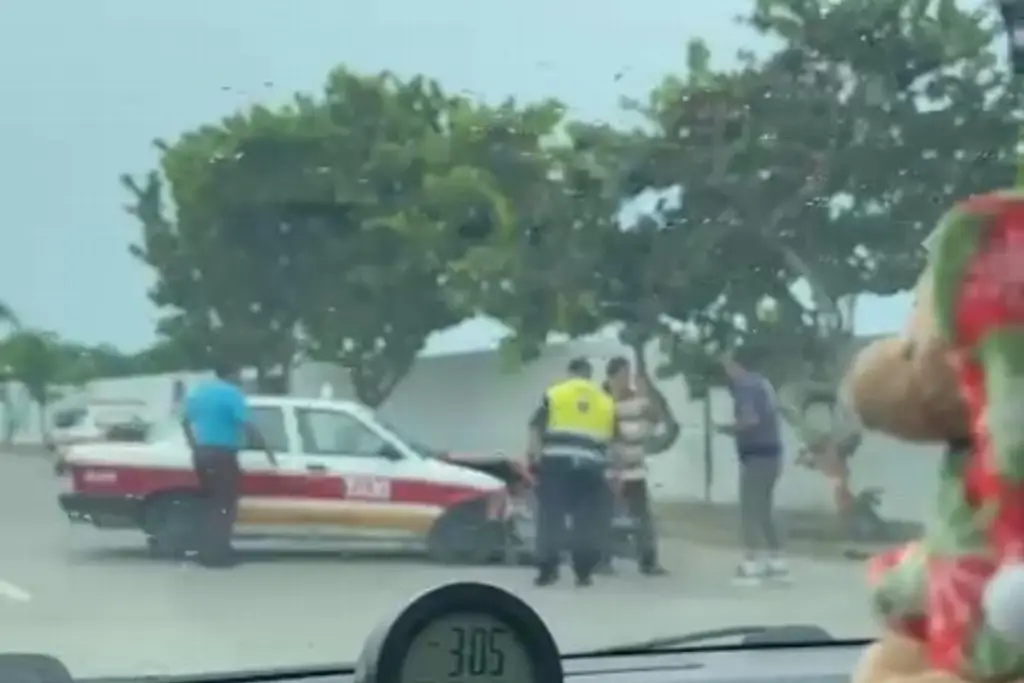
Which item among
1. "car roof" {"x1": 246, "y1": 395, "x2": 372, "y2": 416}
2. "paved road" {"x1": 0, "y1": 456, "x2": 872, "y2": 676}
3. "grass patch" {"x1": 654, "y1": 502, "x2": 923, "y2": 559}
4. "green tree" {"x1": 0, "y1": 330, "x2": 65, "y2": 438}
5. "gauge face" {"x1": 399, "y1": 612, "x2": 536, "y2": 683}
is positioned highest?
"green tree" {"x1": 0, "y1": 330, "x2": 65, "y2": 438}

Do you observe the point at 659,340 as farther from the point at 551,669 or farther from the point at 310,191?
the point at 551,669

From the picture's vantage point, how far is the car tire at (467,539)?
17.4ft

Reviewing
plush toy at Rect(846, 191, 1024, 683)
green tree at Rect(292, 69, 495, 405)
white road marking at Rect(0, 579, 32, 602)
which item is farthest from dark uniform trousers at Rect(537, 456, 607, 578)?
plush toy at Rect(846, 191, 1024, 683)

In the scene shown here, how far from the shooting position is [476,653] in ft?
8.31

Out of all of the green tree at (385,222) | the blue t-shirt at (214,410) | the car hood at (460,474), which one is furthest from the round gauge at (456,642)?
the car hood at (460,474)

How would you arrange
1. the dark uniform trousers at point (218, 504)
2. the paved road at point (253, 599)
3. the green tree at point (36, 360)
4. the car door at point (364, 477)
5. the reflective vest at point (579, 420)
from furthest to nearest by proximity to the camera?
the reflective vest at point (579, 420) → the car door at point (364, 477) → the dark uniform trousers at point (218, 504) → the green tree at point (36, 360) → the paved road at point (253, 599)

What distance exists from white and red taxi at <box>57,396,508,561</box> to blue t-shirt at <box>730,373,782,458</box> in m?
0.73

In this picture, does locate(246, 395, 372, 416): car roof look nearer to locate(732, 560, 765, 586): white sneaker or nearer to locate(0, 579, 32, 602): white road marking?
locate(0, 579, 32, 602): white road marking

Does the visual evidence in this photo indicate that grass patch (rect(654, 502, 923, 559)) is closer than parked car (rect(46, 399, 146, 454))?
No

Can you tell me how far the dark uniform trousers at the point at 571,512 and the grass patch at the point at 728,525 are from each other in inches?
8.2

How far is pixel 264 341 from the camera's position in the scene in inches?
202

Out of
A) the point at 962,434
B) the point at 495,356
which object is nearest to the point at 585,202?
the point at 495,356

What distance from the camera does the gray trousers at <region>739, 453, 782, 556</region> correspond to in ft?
19.0

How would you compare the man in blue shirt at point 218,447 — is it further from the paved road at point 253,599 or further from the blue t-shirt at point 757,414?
the blue t-shirt at point 757,414
